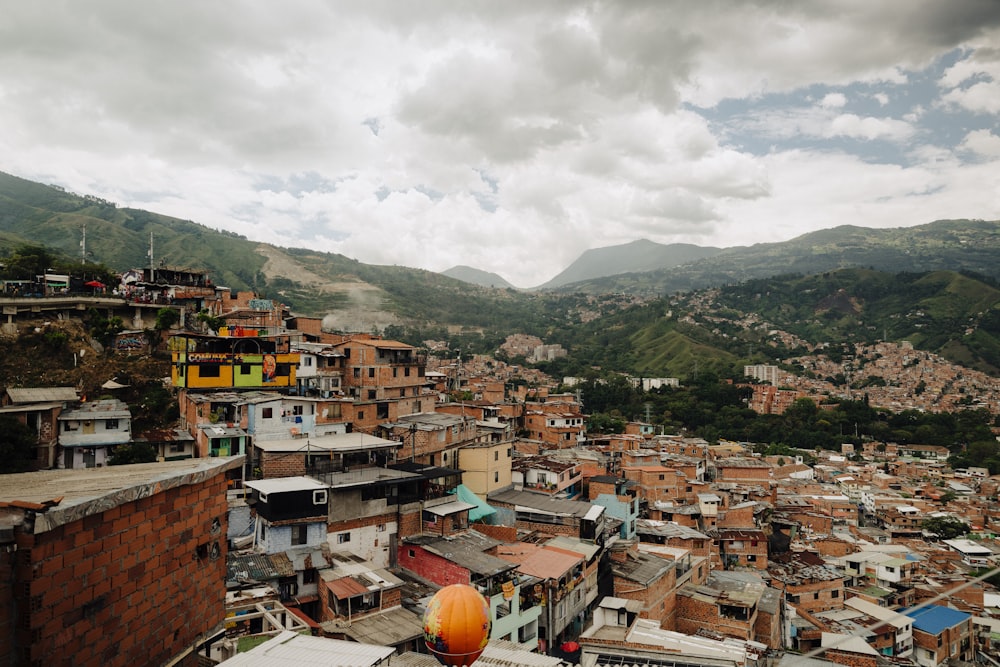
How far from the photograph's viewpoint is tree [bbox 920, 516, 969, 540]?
142 feet

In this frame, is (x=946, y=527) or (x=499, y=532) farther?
(x=946, y=527)

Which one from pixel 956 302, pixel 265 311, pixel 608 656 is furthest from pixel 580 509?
pixel 956 302

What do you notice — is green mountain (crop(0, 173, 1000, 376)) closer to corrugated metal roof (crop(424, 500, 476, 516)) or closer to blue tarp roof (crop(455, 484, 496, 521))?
blue tarp roof (crop(455, 484, 496, 521))

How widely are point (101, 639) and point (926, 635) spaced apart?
33.9 m

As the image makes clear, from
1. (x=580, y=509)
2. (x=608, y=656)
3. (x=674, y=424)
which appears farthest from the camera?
(x=674, y=424)

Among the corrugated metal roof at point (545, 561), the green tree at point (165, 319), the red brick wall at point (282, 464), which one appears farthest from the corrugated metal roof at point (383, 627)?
the green tree at point (165, 319)

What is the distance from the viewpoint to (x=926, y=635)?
2655 cm

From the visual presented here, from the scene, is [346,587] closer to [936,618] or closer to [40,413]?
[40,413]

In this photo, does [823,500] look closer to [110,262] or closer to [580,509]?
[580,509]

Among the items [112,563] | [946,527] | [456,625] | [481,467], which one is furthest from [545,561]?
[946,527]

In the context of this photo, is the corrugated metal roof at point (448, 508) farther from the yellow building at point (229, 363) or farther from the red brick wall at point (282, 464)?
the yellow building at point (229, 363)

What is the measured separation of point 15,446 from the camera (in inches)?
794

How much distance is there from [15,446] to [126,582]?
1948cm

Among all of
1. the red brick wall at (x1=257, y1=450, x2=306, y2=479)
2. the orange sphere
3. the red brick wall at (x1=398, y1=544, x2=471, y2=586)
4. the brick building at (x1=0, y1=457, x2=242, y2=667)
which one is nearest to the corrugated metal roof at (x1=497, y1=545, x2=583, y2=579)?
the red brick wall at (x1=398, y1=544, x2=471, y2=586)
